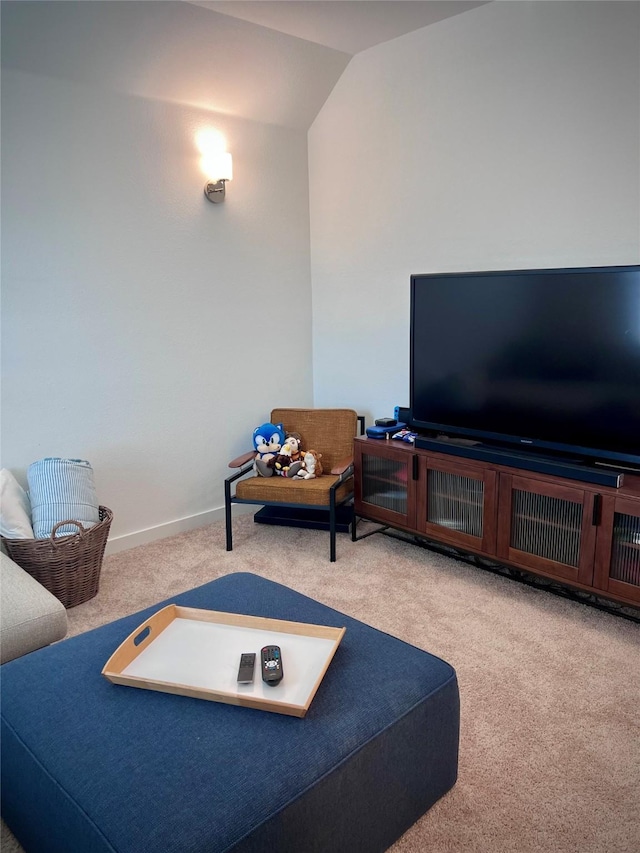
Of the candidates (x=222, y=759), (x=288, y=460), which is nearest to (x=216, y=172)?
(x=288, y=460)

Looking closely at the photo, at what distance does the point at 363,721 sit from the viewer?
1.46 meters

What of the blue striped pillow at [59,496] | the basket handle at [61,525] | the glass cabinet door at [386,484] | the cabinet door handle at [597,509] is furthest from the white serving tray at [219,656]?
the glass cabinet door at [386,484]

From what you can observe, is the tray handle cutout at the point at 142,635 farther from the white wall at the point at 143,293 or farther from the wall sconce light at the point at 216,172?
the wall sconce light at the point at 216,172

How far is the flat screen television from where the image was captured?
8.25ft

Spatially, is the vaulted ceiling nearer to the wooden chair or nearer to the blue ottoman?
the wooden chair

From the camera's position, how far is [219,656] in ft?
5.53

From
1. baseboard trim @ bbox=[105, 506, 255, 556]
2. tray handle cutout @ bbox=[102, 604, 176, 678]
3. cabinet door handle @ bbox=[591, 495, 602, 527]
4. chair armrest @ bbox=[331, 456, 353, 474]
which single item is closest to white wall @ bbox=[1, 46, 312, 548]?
baseboard trim @ bbox=[105, 506, 255, 556]

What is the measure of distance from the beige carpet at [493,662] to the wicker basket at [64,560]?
99 mm

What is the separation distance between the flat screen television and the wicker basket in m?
1.75

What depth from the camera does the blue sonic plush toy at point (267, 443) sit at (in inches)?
143

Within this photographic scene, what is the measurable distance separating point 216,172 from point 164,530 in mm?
2096

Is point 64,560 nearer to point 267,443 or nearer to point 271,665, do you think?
point 267,443

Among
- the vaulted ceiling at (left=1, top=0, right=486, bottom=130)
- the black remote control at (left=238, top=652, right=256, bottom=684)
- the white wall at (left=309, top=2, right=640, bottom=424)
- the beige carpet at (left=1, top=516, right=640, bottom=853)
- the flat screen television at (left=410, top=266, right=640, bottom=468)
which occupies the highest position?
the vaulted ceiling at (left=1, top=0, right=486, bottom=130)

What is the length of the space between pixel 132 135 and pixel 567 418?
8.57 ft
